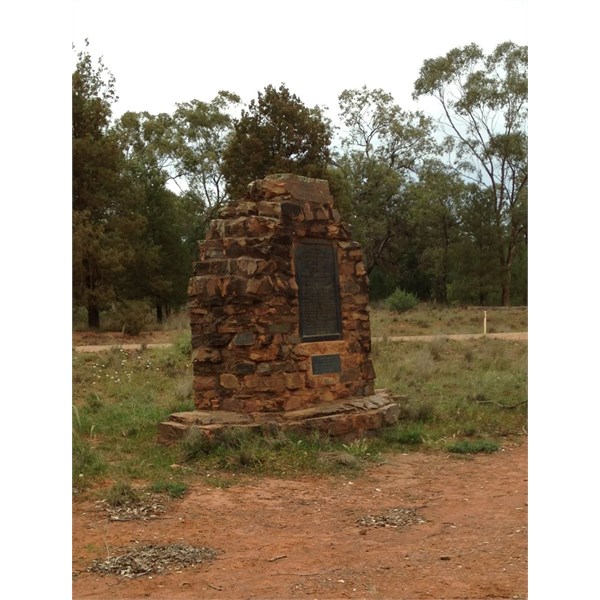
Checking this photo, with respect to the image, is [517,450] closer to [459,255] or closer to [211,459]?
[211,459]

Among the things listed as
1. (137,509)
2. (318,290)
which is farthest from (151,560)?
(318,290)

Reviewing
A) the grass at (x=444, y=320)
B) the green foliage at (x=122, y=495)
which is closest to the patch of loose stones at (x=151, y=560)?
the green foliage at (x=122, y=495)

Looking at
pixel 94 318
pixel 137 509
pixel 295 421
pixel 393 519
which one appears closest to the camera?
pixel 393 519

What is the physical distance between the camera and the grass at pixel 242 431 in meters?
6.94

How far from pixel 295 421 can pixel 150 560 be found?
3.43 metres

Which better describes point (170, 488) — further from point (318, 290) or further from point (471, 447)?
point (471, 447)

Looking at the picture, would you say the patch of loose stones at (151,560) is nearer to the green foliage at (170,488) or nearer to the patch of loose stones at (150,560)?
the patch of loose stones at (150,560)

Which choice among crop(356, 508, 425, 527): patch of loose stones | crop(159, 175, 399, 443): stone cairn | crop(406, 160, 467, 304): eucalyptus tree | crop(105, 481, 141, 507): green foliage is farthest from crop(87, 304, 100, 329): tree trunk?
crop(406, 160, 467, 304): eucalyptus tree

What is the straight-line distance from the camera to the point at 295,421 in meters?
7.89

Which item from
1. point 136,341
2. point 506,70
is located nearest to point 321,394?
point 136,341

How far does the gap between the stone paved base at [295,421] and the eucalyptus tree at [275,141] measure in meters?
18.5

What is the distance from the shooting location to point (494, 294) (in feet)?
111

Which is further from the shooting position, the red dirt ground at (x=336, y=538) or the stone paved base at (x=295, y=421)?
the stone paved base at (x=295, y=421)

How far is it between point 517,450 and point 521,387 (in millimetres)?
4036
